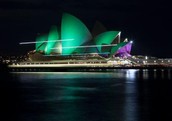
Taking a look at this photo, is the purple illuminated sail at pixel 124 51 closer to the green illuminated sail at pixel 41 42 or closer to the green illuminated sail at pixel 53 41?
the green illuminated sail at pixel 53 41

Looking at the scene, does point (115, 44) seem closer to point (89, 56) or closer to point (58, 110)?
point (89, 56)

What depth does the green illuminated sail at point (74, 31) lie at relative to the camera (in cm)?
6217

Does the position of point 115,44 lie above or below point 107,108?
above

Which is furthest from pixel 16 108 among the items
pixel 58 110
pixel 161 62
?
pixel 161 62

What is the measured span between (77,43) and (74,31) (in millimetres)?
5113

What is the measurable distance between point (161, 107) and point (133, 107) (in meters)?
1.11

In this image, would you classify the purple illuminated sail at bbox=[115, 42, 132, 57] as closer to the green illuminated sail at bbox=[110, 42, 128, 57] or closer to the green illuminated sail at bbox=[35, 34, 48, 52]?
the green illuminated sail at bbox=[110, 42, 128, 57]

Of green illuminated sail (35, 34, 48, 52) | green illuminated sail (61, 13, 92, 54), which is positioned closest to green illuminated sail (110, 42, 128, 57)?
green illuminated sail (61, 13, 92, 54)

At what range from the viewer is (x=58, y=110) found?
53.3 feet

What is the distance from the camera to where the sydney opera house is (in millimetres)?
63969

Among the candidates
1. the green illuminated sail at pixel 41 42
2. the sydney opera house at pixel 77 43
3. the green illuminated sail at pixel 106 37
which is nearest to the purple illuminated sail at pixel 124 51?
the sydney opera house at pixel 77 43

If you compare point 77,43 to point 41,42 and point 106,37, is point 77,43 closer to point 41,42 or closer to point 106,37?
point 106,37

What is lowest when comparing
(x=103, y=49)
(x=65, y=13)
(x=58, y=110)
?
(x=58, y=110)

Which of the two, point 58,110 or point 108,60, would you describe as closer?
point 58,110
